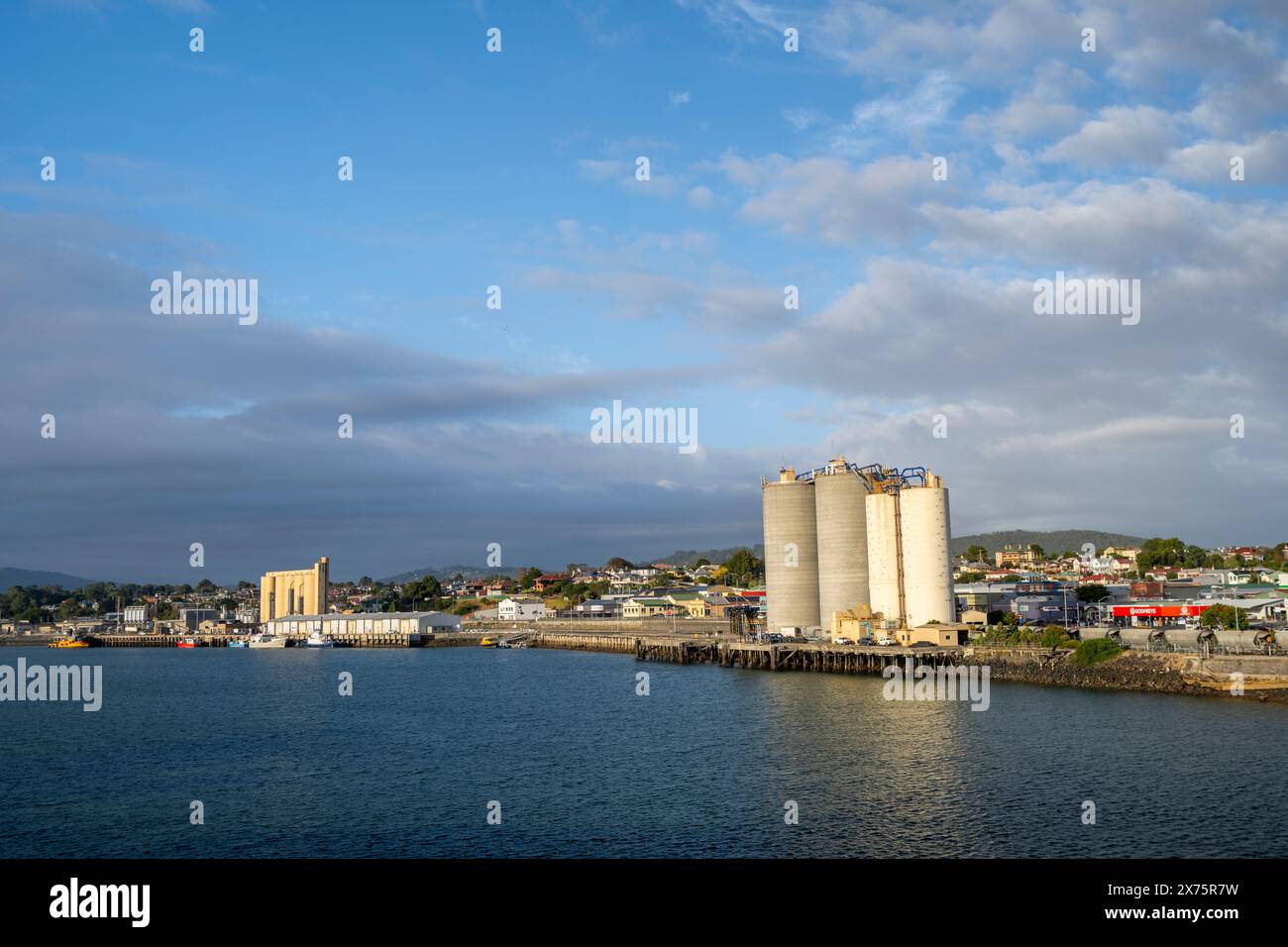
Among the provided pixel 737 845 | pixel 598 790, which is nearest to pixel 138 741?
pixel 598 790

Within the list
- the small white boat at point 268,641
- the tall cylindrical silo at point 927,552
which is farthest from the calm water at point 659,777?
the small white boat at point 268,641

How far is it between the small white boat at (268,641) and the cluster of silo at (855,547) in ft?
299

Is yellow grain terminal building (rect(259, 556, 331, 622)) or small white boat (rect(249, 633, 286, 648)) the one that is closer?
small white boat (rect(249, 633, 286, 648))

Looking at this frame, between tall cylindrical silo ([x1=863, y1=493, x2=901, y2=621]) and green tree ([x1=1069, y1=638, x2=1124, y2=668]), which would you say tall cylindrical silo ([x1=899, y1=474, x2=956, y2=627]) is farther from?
green tree ([x1=1069, y1=638, x2=1124, y2=668])

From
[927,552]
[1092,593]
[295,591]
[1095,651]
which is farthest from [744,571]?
[1095,651]

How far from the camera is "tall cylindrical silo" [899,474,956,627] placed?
6912cm

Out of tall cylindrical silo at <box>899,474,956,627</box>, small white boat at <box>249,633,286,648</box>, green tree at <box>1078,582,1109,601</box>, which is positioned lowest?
A: small white boat at <box>249,633,286,648</box>

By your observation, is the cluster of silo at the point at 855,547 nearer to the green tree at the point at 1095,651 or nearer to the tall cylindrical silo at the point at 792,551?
the tall cylindrical silo at the point at 792,551

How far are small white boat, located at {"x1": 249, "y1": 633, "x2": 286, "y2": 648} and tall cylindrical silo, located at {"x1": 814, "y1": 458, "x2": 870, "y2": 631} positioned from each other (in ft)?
323

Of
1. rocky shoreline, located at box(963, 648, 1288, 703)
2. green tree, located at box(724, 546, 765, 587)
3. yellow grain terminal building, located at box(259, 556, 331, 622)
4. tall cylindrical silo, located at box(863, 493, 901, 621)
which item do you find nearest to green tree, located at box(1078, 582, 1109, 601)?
tall cylindrical silo, located at box(863, 493, 901, 621)
